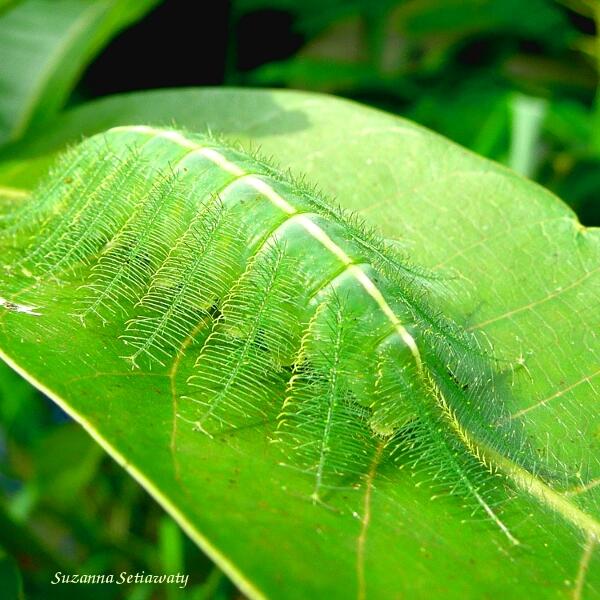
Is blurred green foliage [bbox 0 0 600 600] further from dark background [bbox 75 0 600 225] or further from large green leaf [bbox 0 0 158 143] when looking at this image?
large green leaf [bbox 0 0 158 143]

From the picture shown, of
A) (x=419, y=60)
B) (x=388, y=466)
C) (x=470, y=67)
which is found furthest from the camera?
(x=419, y=60)

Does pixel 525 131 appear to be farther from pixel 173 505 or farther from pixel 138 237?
pixel 173 505

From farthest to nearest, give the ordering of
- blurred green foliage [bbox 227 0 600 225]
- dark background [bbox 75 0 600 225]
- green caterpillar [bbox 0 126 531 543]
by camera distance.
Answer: dark background [bbox 75 0 600 225] < blurred green foliage [bbox 227 0 600 225] < green caterpillar [bbox 0 126 531 543]

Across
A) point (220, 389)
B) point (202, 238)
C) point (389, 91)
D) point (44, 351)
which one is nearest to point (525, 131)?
point (389, 91)

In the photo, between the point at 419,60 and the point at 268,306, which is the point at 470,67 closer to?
the point at 419,60

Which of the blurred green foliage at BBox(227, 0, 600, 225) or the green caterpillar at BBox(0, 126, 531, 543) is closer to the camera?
the green caterpillar at BBox(0, 126, 531, 543)

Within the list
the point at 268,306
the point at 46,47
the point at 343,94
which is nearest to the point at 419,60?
the point at 343,94

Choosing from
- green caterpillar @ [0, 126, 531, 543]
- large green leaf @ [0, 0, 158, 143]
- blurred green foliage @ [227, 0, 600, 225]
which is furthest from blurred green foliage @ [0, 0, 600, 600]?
green caterpillar @ [0, 126, 531, 543]

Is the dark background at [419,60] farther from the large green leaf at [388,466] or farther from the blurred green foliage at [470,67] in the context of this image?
the large green leaf at [388,466]
